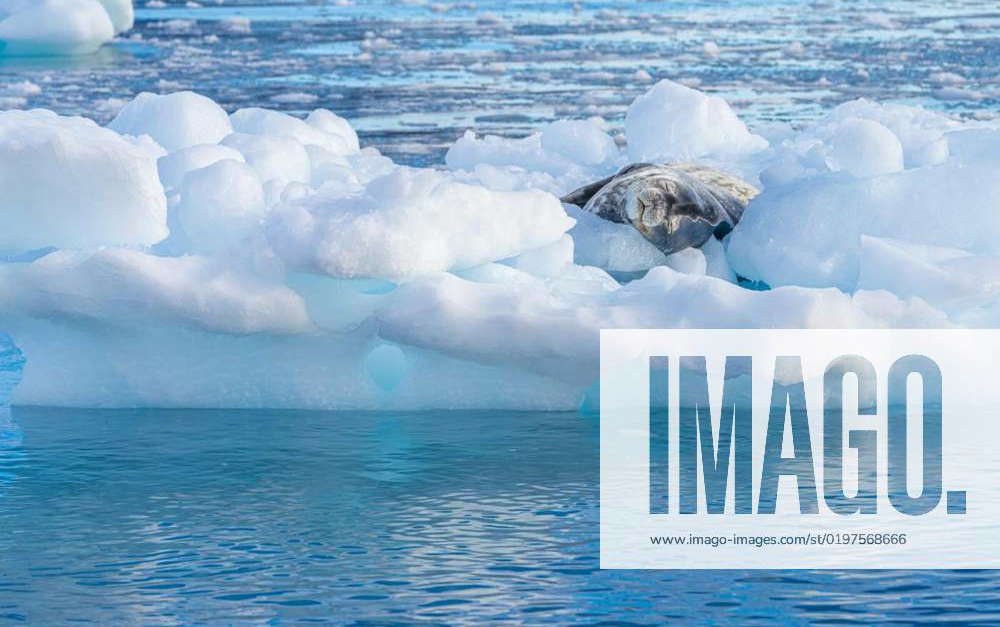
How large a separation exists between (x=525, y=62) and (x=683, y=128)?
31.1 ft

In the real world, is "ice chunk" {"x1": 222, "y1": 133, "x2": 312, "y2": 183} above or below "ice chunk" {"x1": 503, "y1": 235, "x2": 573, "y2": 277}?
above

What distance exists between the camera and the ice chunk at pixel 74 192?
6266 millimetres

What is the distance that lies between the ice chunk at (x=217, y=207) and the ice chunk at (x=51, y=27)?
642 inches

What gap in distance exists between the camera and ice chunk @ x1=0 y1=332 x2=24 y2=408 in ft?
20.5

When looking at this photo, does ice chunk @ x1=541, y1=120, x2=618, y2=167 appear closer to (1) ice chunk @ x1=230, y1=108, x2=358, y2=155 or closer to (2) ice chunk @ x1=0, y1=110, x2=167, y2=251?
(1) ice chunk @ x1=230, y1=108, x2=358, y2=155

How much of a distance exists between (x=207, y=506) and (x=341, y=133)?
5339mm

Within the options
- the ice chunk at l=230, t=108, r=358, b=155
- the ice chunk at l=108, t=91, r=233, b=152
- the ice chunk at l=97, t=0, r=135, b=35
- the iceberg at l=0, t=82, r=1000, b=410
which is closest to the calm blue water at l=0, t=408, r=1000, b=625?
the iceberg at l=0, t=82, r=1000, b=410

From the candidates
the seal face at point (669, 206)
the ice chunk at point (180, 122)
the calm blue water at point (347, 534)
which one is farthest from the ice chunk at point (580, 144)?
the calm blue water at point (347, 534)

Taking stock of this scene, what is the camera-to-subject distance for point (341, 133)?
9961mm

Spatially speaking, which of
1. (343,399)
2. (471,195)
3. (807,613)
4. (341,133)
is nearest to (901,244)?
(471,195)

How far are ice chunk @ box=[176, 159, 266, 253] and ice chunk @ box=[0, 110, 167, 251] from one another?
138 millimetres

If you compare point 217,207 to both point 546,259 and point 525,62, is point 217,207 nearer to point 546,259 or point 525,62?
point 546,259

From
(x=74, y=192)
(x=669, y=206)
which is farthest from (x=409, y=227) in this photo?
(x=669, y=206)

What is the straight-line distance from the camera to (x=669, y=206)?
302 inches
